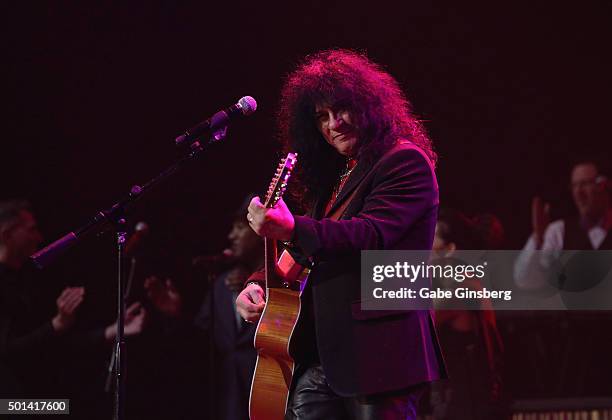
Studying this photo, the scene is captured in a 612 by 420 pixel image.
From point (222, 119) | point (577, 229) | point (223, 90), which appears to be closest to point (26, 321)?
point (223, 90)

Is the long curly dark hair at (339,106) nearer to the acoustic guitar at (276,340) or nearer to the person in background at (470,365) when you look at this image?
the acoustic guitar at (276,340)

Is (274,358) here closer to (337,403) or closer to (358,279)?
(337,403)

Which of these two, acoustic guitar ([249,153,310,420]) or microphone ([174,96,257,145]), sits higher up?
microphone ([174,96,257,145])

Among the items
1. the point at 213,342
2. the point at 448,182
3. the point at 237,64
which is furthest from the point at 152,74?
the point at 448,182

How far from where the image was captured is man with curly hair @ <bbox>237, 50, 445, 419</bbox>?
2.29 meters

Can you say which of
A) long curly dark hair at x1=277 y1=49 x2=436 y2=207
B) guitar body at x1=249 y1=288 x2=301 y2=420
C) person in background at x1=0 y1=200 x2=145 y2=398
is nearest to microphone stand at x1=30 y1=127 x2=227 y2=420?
long curly dark hair at x1=277 y1=49 x2=436 y2=207

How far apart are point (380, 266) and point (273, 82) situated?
423cm

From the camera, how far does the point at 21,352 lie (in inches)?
211

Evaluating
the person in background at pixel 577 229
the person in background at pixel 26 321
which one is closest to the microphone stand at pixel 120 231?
the person in background at pixel 26 321

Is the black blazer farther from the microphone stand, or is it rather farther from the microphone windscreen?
the microphone stand

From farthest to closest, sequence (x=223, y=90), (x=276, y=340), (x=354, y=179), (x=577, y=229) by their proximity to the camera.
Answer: (x=577, y=229)
(x=223, y=90)
(x=276, y=340)
(x=354, y=179)

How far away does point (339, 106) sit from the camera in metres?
2.72

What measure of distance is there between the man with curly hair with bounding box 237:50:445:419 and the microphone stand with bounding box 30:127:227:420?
525mm

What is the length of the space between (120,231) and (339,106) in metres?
1.02
